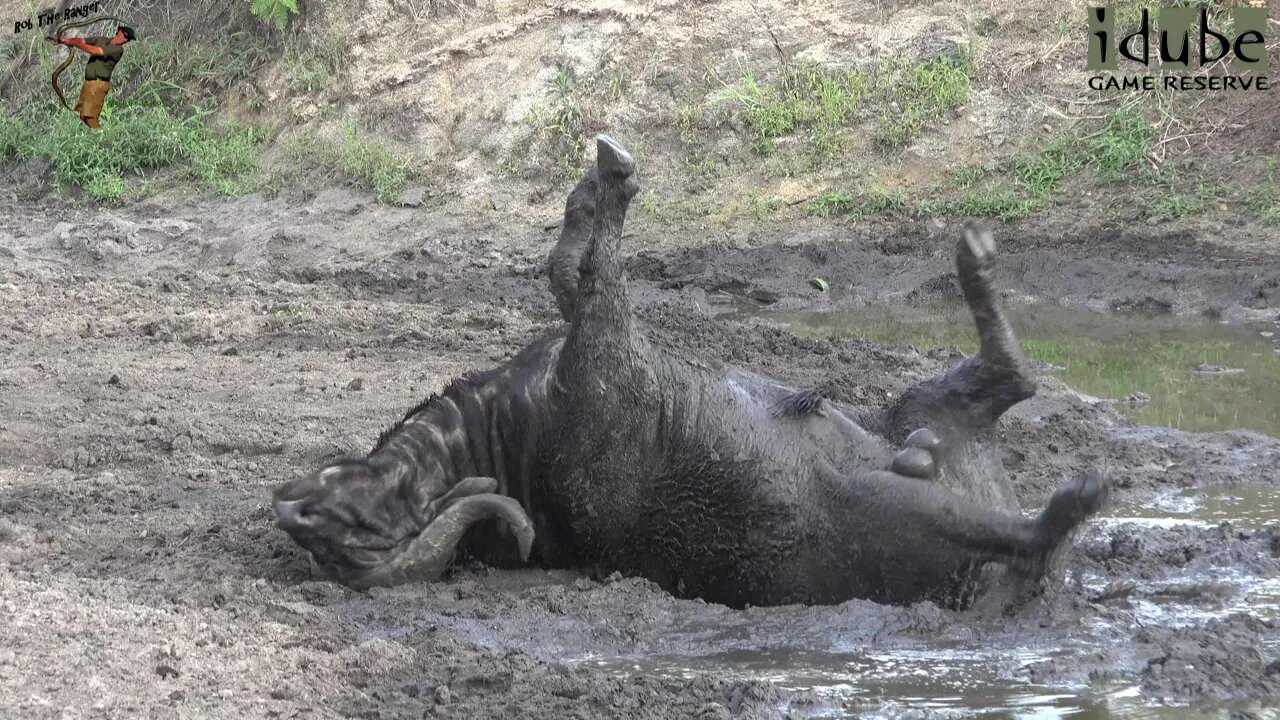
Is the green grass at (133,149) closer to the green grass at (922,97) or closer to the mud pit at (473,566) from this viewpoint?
the mud pit at (473,566)

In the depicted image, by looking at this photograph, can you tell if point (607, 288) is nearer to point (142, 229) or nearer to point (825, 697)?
point (825, 697)

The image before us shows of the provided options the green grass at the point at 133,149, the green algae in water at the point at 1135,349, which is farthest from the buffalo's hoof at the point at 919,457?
the green grass at the point at 133,149

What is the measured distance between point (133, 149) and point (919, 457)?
10.3 m

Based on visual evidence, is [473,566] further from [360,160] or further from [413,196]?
[360,160]

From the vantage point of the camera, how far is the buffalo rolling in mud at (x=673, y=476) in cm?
411

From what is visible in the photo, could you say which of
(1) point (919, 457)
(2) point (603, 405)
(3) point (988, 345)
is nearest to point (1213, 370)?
(3) point (988, 345)

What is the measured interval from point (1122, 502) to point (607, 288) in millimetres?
2295

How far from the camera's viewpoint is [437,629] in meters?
4.00

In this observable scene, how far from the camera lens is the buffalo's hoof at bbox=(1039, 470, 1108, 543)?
3742 millimetres

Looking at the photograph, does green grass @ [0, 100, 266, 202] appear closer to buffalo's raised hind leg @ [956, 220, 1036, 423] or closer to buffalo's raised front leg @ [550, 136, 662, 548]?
buffalo's raised front leg @ [550, 136, 662, 548]

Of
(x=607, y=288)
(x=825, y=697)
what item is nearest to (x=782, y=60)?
(x=607, y=288)

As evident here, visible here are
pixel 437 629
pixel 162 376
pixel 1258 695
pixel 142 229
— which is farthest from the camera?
pixel 142 229

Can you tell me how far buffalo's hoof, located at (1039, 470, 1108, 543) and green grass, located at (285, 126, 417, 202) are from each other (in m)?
8.52

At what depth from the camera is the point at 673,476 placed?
427 cm
